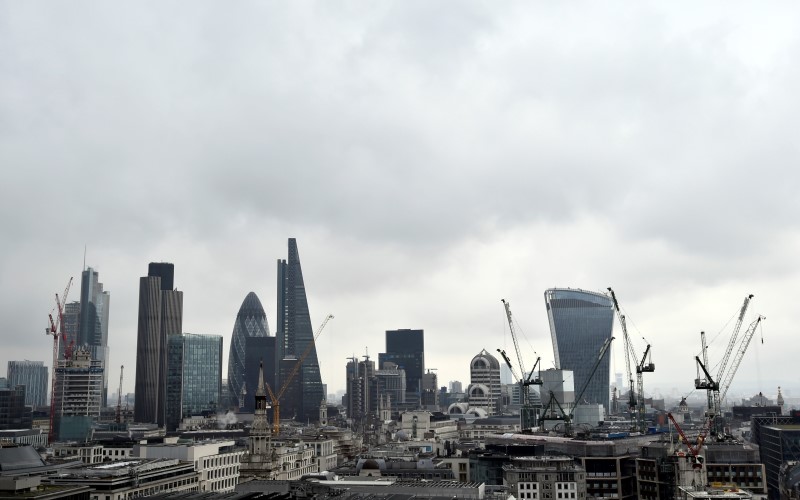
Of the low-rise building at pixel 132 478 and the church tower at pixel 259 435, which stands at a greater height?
the church tower at pixel 259 435

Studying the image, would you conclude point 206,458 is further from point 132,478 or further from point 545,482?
point 545,482

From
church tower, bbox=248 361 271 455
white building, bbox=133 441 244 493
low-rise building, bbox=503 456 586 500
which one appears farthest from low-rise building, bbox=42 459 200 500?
low-rise building, bbox=503 456 586 500

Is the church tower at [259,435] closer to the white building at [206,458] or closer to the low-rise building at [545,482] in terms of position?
the white building at [206,458]

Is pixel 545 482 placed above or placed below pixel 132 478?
→ below

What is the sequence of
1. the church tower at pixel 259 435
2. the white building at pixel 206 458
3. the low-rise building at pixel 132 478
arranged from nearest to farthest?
the low-rise building at pixel 132 478
the church tower at pixel 259 435
the white building at pixel 206 458

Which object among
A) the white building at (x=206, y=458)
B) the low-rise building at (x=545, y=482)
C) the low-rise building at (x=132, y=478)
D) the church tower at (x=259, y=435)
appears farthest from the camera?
the white building at (x=206, y=458)

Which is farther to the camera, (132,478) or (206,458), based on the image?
(206,458)

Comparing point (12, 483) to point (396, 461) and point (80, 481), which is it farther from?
point (396, 461)

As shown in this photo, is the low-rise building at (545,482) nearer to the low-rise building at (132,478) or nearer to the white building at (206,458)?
the white building at (206,458)

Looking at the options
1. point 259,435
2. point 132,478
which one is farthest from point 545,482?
point 132,478

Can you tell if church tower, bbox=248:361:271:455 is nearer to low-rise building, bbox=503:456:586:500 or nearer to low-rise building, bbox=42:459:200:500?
low-rise building, bbox=42:459:200:500

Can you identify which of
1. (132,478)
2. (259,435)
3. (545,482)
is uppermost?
(259,435)

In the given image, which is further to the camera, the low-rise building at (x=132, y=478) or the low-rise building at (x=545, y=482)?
the low-rise building at (x=545, y=482)

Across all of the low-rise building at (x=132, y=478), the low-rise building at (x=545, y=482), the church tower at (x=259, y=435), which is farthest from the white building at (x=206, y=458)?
the low-rise building at (x=545, y=482)
